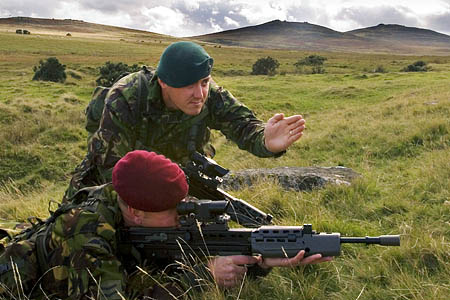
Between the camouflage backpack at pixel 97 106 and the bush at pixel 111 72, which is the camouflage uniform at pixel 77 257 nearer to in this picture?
the camouflage backpack at pixel 97 106

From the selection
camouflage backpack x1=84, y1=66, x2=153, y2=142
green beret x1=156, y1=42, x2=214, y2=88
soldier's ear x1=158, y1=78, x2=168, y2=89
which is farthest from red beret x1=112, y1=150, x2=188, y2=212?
camouflage backpack x1=84, y1=66, x2=153, y2=142

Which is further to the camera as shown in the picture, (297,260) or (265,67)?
(265,67)

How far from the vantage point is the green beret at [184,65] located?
450 cm

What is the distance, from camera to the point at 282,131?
14.8ft

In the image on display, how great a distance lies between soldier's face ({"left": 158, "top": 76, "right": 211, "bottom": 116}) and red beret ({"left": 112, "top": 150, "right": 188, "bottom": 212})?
1478 millimetres

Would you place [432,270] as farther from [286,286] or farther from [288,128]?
[288,128]

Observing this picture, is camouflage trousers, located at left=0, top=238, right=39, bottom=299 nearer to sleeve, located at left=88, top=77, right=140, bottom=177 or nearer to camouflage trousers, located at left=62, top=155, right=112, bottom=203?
sleeve, located at left=88, top=77, right=140, bottom=177

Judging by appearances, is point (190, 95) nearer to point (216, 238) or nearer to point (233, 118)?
point (233, 118)

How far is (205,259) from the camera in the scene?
3670 mm

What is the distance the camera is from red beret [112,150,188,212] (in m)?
3.17

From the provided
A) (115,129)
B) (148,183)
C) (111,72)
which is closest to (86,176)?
(115,129)

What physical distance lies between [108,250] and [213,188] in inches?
55.2

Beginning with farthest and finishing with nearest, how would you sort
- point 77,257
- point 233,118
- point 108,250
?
point 233,118 < point 108,250 < point 77,257

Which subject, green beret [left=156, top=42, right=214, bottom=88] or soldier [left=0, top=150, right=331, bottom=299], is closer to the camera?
soldier [left=0, top=150, right=331, bottom=299]
